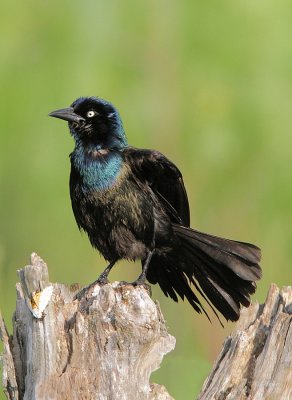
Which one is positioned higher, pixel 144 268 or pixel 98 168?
pixel 98 168

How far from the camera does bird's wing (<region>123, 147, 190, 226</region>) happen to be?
4988 mm

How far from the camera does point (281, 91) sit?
22.8 feet

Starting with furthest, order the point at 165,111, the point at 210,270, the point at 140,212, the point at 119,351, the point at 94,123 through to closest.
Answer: the point at 165,111
the point at 94,123
the point at 140,212
the point at 210,270
the point at 119,351

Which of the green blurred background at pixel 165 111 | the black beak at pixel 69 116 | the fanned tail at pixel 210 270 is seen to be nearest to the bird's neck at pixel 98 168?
the black beak at pixel 69 116

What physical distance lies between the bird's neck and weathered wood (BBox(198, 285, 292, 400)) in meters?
1.57

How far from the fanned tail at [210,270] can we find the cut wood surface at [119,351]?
1.02m

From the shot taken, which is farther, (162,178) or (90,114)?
(90,114)

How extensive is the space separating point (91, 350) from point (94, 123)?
1895mm

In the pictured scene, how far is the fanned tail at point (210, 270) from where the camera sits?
4.70 metres

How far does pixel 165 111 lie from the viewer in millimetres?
6707

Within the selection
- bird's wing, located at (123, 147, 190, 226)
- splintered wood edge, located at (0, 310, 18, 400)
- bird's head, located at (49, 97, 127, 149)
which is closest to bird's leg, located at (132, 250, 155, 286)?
bird's wing, located at (123, 147, 190, 226)

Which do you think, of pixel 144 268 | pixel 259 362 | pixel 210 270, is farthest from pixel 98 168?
pixel 259 362

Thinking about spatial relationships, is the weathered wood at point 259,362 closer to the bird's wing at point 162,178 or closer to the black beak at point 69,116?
the bird's wing at point 162,178

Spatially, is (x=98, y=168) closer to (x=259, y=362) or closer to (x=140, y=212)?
(x=140, y=212)
